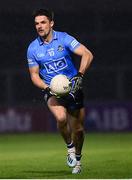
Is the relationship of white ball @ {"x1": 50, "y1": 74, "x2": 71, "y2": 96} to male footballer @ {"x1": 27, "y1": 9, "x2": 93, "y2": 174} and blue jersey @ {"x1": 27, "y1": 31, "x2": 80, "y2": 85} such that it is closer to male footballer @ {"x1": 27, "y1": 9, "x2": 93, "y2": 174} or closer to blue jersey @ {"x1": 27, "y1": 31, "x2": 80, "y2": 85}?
male footballer @ {"x1": 27, "y1": 9, "x2": 93, "y2": 174}

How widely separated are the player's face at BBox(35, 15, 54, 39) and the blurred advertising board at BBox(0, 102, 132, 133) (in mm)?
11492

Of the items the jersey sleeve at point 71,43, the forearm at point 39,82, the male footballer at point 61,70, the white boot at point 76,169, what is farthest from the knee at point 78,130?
the jersey sleeve at point 71,43

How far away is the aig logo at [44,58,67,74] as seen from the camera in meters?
10.3

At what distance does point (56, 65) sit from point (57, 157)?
344 centimetres

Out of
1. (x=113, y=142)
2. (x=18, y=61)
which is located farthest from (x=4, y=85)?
(x=113, y=142)

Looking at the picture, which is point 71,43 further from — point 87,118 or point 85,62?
point 87,118

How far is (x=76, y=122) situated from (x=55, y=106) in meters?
0.43

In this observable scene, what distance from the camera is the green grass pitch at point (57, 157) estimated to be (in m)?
10.0

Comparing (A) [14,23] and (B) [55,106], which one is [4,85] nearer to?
(A) [14,23]

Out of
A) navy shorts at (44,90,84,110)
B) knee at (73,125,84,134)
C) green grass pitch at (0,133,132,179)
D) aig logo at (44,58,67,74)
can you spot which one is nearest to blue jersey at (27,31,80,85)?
aig logo at (44,58,67,74)

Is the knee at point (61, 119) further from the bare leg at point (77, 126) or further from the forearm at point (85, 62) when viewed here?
the forearm at point (85, 62)

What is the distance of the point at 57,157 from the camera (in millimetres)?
13453

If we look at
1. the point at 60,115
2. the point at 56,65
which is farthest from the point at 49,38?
the point at 60,115

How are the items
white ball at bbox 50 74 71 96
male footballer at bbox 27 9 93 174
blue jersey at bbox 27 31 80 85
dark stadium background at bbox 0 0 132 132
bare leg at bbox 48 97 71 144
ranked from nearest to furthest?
white ball at bbox 50 74 71 96, bare leg at bbox 48 97 71 144, male footballer at bbox 27 9 93 174, blue jersey at bbox 27 31 80 85, dark stadium background at bbox 0 0 132 132
